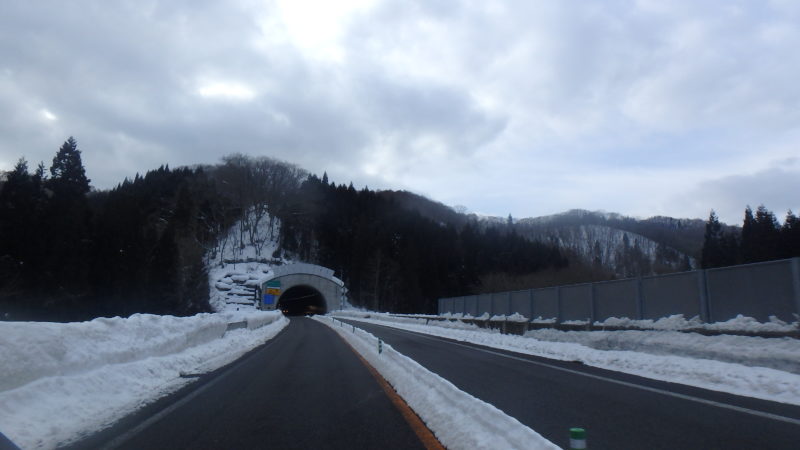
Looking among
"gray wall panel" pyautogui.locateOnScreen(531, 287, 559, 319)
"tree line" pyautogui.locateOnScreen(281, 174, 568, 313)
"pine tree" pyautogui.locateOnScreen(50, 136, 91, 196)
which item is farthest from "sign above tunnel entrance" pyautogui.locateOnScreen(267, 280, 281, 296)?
"gray wall panel" pyautogui.locateOnScreen(531, 287, 559, 319)

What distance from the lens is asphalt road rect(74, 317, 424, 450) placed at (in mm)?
6355

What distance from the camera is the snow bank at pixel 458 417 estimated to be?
16.7 feet

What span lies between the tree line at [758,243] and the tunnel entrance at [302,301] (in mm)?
61490

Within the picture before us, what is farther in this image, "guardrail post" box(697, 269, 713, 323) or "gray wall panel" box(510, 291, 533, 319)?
"gray wall panel" box(510, 291, 533, 319)

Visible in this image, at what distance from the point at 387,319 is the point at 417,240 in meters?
53.5

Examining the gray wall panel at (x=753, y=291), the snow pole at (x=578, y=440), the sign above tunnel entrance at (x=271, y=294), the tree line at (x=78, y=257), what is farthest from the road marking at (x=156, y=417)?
the sign above tunnel entrance at (x=271, y=294)

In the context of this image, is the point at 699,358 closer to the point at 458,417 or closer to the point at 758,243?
the point at 458,417

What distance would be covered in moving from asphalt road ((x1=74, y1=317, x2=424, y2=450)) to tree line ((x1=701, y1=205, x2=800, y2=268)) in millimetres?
61966

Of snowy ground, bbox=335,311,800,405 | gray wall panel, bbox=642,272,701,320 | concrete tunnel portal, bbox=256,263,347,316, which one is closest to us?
snowy ground, bbox=335,311,800,405

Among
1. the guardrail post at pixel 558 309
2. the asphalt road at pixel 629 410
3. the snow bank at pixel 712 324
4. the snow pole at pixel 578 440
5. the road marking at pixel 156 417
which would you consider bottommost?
the road marking at pixel 156 417

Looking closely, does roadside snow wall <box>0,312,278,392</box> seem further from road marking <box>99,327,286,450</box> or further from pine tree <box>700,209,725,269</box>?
pine tree <box>700,209,725,269</box>

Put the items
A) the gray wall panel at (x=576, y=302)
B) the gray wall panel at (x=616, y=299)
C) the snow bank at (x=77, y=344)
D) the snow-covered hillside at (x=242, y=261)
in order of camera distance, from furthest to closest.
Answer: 1. the snow-covered hillside at (x=242, y=261)
2. the gray wall panel at (x=576, y=302)
3. the gray wall panel at (x=616, y=299)
4. the snow bank at (x=77, y=344)

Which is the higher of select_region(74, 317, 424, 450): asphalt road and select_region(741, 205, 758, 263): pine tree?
select_region(741, 205, 758, 263): pine tree

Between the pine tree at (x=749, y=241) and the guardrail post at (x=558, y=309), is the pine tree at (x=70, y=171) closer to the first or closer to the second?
the guardrail post at (x=558, y=309)
